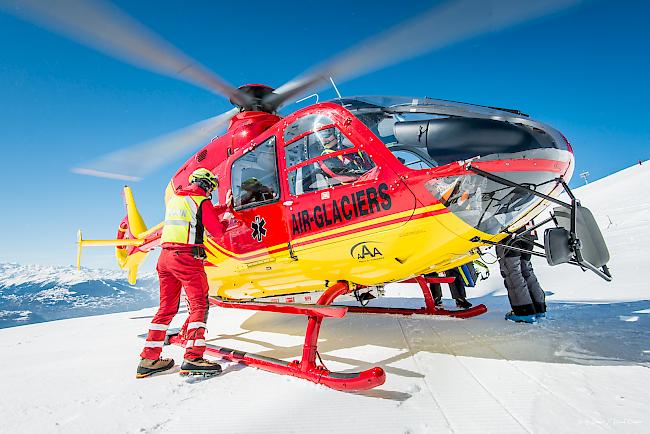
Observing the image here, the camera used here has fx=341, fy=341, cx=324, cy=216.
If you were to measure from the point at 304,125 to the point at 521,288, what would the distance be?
11.7 feet

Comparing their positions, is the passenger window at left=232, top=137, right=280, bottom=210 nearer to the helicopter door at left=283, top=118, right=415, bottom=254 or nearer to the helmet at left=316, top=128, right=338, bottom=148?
the helicopter door at left=283, top=118, right=415, bottom=254

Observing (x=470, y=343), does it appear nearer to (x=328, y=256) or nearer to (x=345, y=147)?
(x=328, y=256)

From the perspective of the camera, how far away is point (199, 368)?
333cm

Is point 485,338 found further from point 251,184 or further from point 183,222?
point 183,222

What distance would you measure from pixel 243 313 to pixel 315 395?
5036 mm

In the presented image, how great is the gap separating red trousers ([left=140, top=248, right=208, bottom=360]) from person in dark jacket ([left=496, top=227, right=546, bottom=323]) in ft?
12.3

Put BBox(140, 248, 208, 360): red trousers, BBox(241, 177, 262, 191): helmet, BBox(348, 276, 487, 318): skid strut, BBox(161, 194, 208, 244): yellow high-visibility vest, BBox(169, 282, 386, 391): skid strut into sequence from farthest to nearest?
BBox(348, 276, 487, 318): skid strut
BBox(241, 177, 262, 191): helmet
BBox(161, 194, 208, 244): yellow high-visibility vest
BBox(140, 248, 208, 360): red trousers
BBox(169, 282, 386, 391): skid strut

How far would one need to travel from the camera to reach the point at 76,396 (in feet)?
9.75

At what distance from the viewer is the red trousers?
141 inches

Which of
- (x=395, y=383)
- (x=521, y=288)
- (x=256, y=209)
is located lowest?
(x=395, y=383)

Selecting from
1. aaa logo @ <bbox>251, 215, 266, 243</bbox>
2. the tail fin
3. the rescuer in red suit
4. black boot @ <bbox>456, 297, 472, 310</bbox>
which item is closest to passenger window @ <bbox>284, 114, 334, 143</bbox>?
aaa logo @ <bbox>251, 215, 266, 243</bbox>

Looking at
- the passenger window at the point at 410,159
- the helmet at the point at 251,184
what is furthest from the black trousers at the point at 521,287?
→ the helmet at the point at 251,184

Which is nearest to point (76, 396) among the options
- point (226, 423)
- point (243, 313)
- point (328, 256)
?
point (226, 423)

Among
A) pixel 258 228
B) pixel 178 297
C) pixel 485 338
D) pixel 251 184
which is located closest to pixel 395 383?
pixel 485 338
